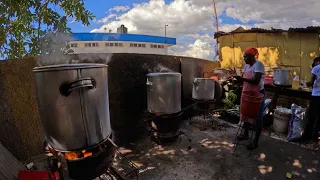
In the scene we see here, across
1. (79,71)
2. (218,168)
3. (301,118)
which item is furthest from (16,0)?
(301,118)

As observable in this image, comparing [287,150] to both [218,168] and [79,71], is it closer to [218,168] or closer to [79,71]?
[218,168]

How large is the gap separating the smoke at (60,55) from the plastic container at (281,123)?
444cm

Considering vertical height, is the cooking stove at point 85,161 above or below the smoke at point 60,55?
below

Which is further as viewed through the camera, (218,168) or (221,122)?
(221,122)

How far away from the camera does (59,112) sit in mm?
1809

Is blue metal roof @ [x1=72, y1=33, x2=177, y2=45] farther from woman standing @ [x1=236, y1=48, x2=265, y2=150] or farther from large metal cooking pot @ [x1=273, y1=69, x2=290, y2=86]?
woman standing @ [x1=236, y1=48, x2=265, y2=150]

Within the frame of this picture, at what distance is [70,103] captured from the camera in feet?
5.93


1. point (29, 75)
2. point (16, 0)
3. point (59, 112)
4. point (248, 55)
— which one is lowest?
point (59, 112)

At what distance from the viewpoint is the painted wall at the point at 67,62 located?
117 inches

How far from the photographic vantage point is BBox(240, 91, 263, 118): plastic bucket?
3533 mm

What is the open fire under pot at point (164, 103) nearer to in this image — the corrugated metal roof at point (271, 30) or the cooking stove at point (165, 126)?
the cooking stove at point (165, 126)

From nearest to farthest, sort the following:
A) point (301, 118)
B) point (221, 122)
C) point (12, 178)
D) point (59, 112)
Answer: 1. point (59, 112)
2. point (12, 178)
3. point (301, 118)
4. point (221, 122)

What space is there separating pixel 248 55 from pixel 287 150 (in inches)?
86.2

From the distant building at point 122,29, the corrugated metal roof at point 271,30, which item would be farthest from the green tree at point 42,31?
the distant building at point 122,29
